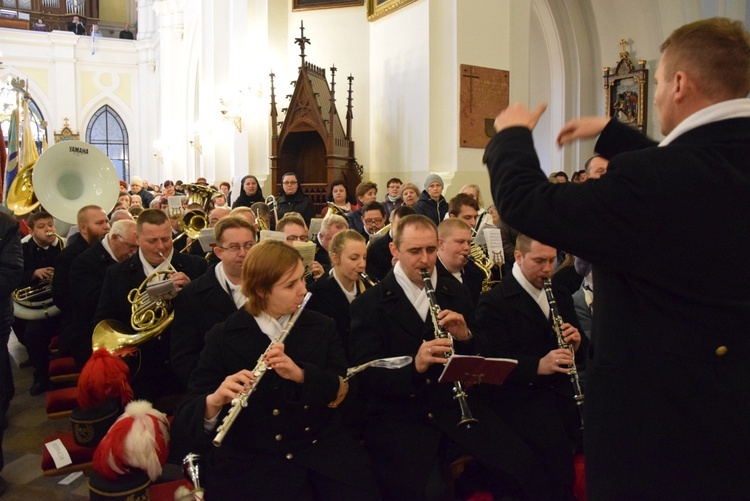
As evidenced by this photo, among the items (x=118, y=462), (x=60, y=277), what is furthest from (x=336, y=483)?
(x=60, y=277)

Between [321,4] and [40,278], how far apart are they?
8669 millimetres

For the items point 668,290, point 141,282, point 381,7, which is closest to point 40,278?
point 141,282

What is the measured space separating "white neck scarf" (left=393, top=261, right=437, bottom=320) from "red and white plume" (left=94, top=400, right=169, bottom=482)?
1.33m

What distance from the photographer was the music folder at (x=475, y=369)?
256 centimetres

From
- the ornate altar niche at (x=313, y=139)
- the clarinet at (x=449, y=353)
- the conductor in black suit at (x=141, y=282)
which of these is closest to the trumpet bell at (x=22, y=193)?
the conductor in black suit at (x=141, y=282)

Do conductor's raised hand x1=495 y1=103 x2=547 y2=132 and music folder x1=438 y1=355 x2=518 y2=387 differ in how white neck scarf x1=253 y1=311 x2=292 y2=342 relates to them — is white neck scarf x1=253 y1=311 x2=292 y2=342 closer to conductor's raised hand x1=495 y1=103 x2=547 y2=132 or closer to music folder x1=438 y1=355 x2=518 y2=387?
music folder x1=438 y1=355 x2=518 y2=387

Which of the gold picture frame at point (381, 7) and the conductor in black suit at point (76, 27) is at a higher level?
the conductor in black suit at point (76, 27)

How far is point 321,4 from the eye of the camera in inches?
484

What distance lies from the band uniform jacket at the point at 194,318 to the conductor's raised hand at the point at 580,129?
222 centimetres

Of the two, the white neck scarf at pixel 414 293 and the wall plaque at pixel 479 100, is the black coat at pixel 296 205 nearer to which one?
the wall plaque at pixel 479 100

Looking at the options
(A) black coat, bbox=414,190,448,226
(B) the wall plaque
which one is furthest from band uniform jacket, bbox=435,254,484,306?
(B) the wall plaque

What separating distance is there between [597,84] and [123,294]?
12.5m

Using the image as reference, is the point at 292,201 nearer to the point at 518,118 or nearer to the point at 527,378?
the point at 527,378

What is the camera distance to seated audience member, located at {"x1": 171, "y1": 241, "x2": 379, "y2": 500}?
96.3 inches
